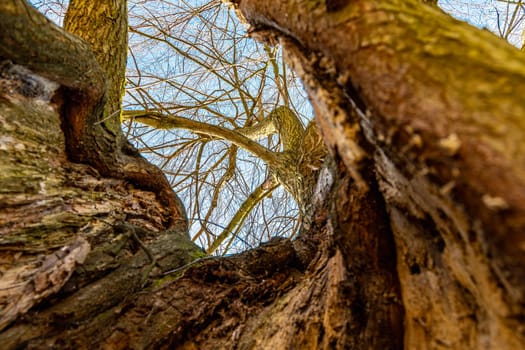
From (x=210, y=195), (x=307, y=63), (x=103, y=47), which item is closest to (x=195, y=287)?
(x=307, y=63)

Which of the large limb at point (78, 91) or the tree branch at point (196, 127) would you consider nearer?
the large limb at point (78, 91)

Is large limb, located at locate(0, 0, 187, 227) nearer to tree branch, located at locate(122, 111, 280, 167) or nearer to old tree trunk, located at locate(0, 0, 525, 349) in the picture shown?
old tree trunk, located at locate(0, 0, 525, 349)

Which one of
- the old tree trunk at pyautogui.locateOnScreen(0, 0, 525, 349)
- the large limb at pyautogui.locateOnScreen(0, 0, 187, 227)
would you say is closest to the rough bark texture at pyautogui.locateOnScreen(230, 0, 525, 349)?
the old tree trunk at pyautogui.locateOnScreen(0, 0, 525, 349)

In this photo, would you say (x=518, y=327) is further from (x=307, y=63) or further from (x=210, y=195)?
(x=210, y=195)

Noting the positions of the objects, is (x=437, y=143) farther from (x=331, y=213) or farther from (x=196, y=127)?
(x=196, y=127)

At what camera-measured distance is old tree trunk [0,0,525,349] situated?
1.21 ft

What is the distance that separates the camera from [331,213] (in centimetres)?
70

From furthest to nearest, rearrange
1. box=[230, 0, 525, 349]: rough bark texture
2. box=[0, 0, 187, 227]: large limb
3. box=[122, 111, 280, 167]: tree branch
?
box=[122, 111, 280, 167]: tree branch < box=[0, 0, 187, 227]: large limb < box=[230, 0, 525, 349]: rough bark texture

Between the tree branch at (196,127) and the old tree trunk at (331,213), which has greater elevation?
the tree branch at (196,127)

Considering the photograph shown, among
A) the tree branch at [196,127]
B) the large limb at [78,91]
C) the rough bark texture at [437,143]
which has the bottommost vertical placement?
the rough bark texture at [437,143]

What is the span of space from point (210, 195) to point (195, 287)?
2.20 m

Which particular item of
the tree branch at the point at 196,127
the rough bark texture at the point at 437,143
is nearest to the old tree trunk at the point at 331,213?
the rough bark texture at the point at 437,143

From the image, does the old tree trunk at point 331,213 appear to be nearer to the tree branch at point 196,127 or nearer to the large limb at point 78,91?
the large limb at point 78,91

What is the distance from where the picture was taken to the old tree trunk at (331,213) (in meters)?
0.37
